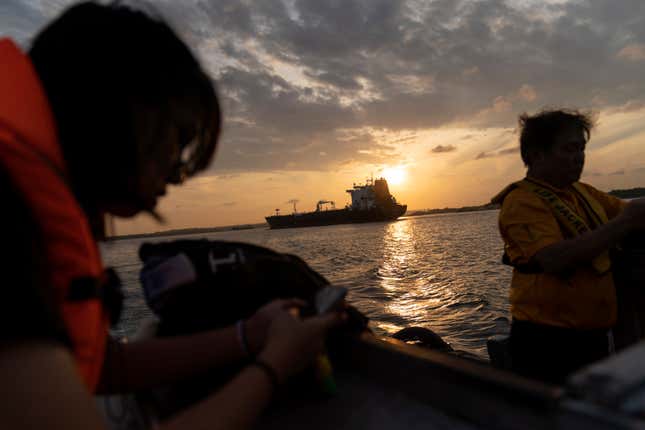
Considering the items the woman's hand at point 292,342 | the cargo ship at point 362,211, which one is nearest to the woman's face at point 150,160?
the woman's hand at point 292,342

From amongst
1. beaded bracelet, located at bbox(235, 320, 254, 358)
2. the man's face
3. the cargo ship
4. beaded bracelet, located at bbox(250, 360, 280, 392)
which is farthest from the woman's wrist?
the cargo ship

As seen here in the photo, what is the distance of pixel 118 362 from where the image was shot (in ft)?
4.05

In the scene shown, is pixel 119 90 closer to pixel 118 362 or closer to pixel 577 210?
pixel 118 362

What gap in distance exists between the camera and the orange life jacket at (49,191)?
67 centimetres

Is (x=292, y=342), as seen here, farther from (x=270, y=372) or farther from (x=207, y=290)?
(x=207, y=290)

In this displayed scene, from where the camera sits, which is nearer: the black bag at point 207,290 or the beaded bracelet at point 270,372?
the beaded bracelet at point 270,372

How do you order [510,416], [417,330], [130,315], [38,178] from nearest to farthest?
[38,178] < [510,416] < [417,330] < [130,315]

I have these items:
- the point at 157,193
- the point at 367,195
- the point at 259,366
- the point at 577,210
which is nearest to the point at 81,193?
the point at 157,193

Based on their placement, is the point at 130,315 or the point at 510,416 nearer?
the point at 510,416

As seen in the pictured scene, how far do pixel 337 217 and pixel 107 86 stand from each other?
225 feet

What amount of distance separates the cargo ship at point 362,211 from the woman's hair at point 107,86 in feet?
219

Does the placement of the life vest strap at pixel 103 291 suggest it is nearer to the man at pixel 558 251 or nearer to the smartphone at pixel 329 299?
the smartphone at pixel 329 299

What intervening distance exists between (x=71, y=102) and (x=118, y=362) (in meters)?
0.82

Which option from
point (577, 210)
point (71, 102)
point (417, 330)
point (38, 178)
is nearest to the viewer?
point (38, 178)
